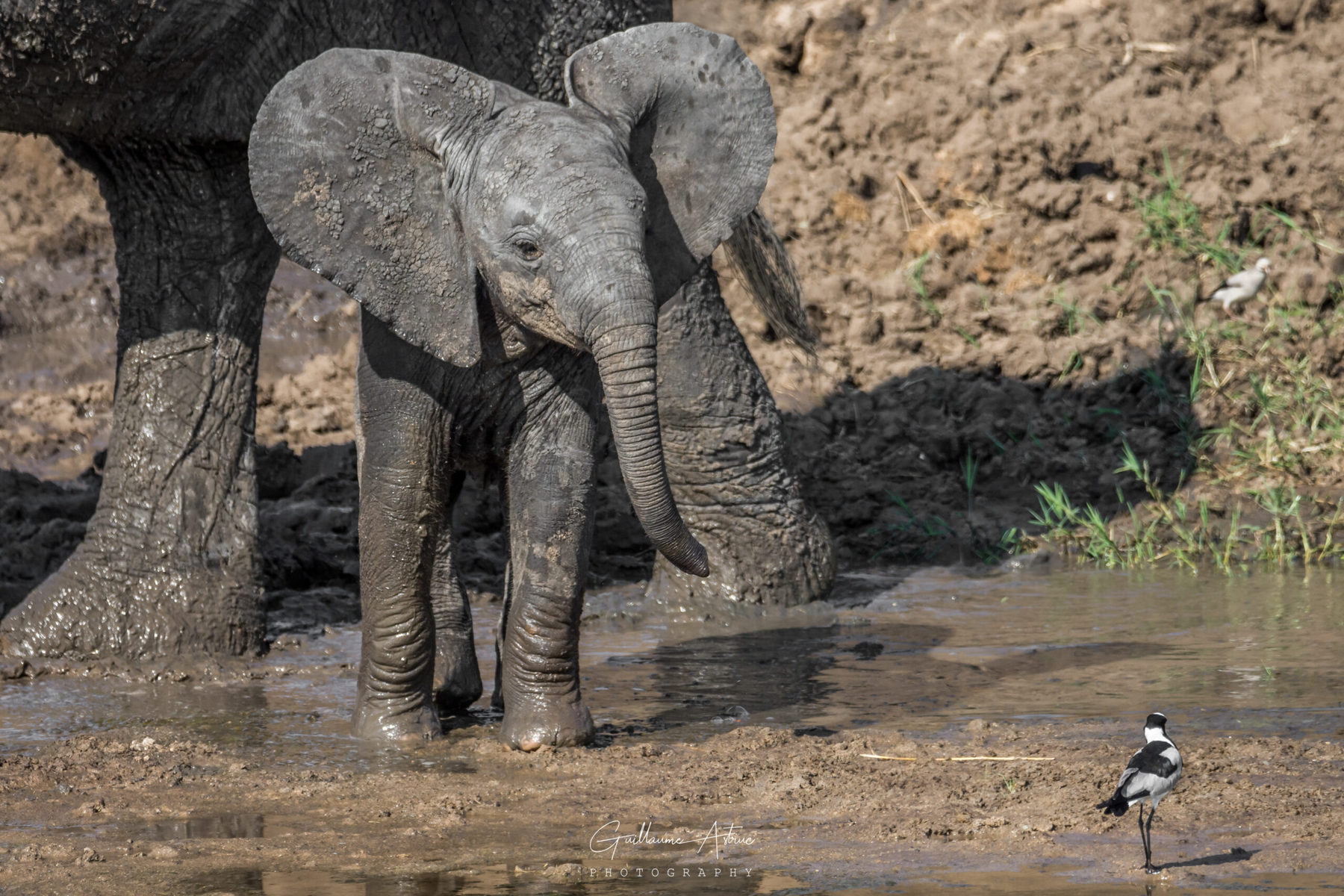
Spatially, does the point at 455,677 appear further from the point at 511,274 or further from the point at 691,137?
the point at 691,137

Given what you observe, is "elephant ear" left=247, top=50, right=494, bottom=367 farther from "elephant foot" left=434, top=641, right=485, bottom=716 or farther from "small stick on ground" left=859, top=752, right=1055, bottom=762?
"small stick on ground" left=859, top=752, right=1055, bottom=762

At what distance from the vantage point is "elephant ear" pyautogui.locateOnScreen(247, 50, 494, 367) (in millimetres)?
4430

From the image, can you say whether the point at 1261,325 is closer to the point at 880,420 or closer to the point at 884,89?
the point at 880,420

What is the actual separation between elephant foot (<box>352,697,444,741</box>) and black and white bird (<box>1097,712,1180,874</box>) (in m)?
1.89

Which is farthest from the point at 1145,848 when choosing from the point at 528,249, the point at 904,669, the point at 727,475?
the point at 727,475

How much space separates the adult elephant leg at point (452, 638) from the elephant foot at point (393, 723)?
0.78ft

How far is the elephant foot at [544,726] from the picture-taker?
4.62m

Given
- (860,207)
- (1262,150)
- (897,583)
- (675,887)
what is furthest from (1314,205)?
(675,887)

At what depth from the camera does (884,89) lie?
10258 mm

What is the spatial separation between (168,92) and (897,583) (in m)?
3.07

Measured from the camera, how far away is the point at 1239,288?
825 centimetres

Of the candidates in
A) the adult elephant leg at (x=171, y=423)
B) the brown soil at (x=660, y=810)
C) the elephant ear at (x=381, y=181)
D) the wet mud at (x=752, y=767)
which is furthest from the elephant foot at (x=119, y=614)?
the elephant ear at (x=381, y=181)

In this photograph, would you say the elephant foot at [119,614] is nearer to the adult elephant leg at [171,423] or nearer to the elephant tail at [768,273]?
the adult elephant leg at [171,423]
